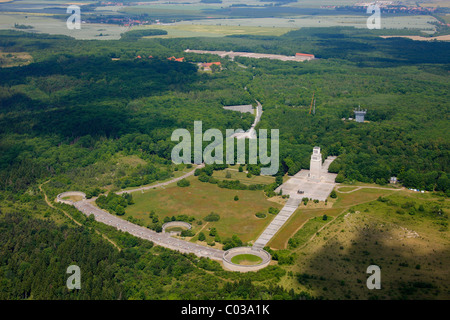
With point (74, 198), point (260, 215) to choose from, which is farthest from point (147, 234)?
point (74, 198)

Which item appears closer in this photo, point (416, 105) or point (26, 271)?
point (26, 271)

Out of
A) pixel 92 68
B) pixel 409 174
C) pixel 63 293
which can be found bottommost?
pixel 63 293

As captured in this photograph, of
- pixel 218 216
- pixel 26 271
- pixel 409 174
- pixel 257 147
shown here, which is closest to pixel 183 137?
pixel 257 147

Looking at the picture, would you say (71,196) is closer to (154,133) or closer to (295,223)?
(154,133)

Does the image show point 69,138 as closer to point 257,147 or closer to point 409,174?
point 257,147

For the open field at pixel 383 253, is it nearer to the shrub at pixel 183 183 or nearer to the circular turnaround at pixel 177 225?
the circular turnaround at pixel 177 225

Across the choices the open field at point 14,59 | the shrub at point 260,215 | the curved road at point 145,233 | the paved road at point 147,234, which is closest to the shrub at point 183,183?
the curved road at point 145,233

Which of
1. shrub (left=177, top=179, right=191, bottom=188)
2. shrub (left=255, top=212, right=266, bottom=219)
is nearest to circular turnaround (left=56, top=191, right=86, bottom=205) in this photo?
shrub (left=177, top=179, right=191, bottom=188)
